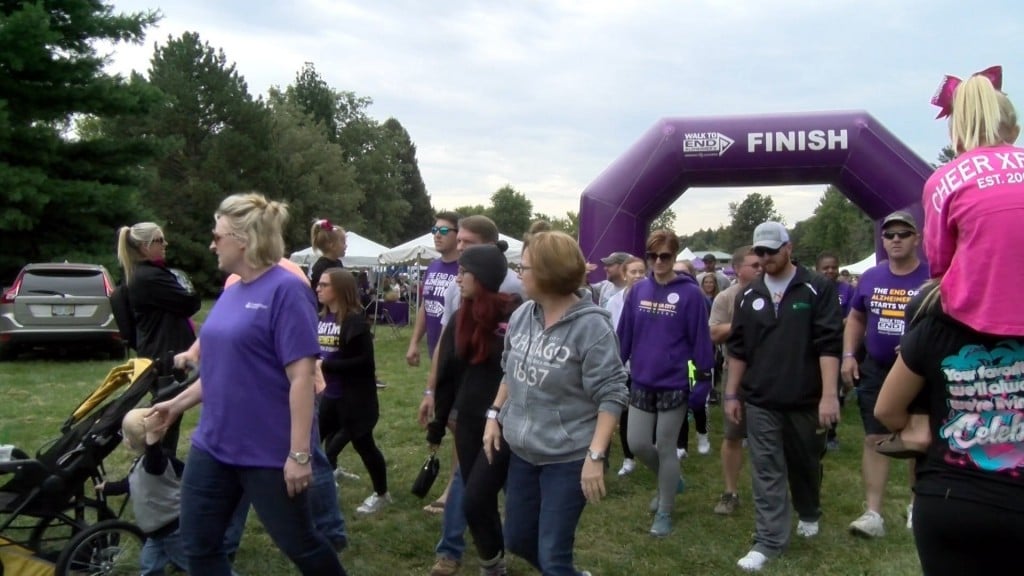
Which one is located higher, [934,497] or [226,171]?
[226,171]

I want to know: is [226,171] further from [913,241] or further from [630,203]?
[913,241]

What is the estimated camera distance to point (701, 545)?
5039 mm

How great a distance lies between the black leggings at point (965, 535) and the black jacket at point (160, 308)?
13.5 feet

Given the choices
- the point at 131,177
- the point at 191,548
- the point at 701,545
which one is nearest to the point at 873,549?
the point at 701,545

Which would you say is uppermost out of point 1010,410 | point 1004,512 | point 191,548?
point 1010,410

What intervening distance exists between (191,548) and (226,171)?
39.0 m

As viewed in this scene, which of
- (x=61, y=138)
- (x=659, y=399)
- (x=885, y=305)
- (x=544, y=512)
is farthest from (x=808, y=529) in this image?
(x=61, y=138)

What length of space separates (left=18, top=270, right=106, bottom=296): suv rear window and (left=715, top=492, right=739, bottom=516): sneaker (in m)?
10.5

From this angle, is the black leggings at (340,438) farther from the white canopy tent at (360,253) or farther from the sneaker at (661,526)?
the white canopy tent at (360,253)

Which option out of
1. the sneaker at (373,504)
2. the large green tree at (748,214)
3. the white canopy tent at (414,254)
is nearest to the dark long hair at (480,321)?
the sneaker at (373,504)

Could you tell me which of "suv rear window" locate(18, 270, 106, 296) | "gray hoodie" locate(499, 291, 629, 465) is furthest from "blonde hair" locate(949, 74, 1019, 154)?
"suv rear window" locate(18, 270, 106, 296)

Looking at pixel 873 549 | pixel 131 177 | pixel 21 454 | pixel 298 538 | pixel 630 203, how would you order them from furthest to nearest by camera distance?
pixel 131 177, pixel 630 203, pixel 873 549, pixel 21 454, pixel 298 538

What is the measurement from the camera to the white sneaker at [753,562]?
15.1 feet

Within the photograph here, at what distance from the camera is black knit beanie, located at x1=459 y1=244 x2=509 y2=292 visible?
3.98 metres
